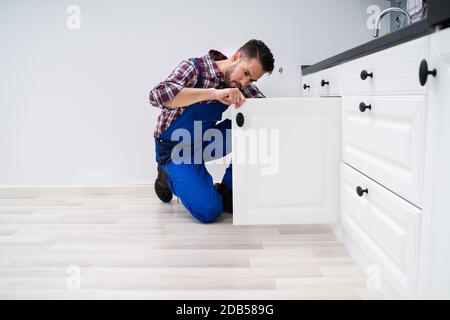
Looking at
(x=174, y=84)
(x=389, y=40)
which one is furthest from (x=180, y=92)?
(x=389, y=40)

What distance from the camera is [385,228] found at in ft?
3.67

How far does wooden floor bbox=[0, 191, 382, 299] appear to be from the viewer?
122 cm

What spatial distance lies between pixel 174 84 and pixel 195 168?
0.43 meters

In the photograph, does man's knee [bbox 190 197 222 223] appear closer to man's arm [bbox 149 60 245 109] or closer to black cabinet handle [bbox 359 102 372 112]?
man's arm [bbox 149 60 245 109]

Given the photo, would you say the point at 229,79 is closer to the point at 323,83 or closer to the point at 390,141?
the point at 323,83

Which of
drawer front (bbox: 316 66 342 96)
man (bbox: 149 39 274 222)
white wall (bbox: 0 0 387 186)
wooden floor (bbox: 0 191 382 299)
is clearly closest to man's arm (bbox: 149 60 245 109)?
man (bbox: 149 39 274 222)

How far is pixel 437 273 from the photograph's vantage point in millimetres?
854

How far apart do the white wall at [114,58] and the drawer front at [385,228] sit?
1.09 metres

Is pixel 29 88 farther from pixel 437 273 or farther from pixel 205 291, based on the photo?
pixel 437 273

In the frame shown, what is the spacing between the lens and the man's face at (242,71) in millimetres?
1729

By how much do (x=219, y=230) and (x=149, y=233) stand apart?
0.28 meters

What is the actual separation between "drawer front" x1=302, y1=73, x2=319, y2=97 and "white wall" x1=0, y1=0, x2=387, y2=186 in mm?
95
